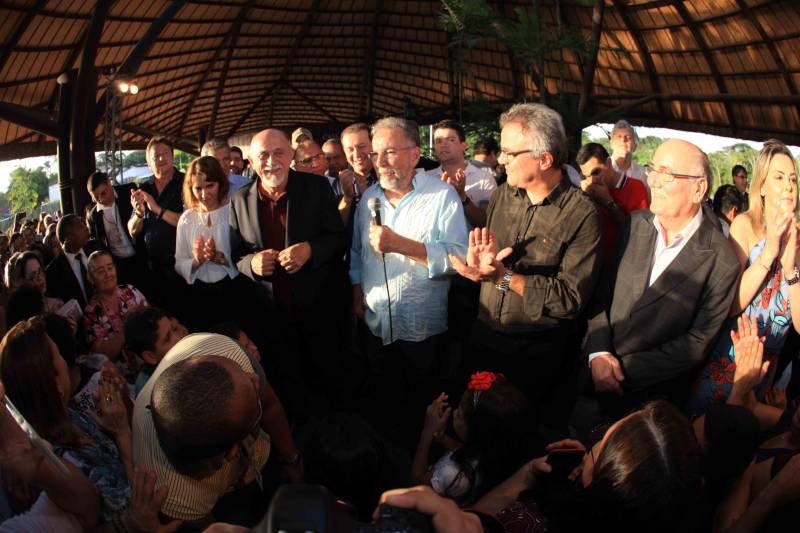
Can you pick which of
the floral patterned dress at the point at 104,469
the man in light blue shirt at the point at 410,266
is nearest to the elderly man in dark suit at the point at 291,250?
the man in light blue shirt at the point at 410,266

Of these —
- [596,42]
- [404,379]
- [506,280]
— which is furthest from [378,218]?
[596,42]

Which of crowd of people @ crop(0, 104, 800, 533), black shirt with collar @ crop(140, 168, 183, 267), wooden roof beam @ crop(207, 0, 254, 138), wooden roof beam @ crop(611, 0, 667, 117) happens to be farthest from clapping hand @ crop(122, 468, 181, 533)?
wooden roof beam @ crop(207, 0, 254, 138)

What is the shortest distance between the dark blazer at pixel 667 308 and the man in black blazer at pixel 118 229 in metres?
3.39

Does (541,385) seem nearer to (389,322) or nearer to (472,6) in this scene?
(389,322)

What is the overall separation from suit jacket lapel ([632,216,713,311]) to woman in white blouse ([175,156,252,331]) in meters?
2.19

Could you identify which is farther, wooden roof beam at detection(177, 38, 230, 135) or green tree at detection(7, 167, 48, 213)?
green tree at detection(7, 167, 48, 213)

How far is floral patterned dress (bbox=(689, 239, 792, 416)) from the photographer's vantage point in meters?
2.10

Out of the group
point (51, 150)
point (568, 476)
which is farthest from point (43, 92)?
point (568, 476)

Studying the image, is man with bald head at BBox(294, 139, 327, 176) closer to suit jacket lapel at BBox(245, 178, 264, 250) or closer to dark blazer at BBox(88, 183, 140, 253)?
suit jacket lapel at BBox(245, 178, 264, 250)

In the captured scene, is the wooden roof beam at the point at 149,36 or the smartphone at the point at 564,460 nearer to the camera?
the smartphone at the point at 564,460

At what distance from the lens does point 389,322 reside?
9.03 feet

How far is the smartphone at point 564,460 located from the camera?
1724 millimetres

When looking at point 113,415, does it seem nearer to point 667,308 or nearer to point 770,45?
point 667,308

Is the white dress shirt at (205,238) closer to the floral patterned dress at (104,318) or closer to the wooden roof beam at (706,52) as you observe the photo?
the floral patterned dress at (104,318)
